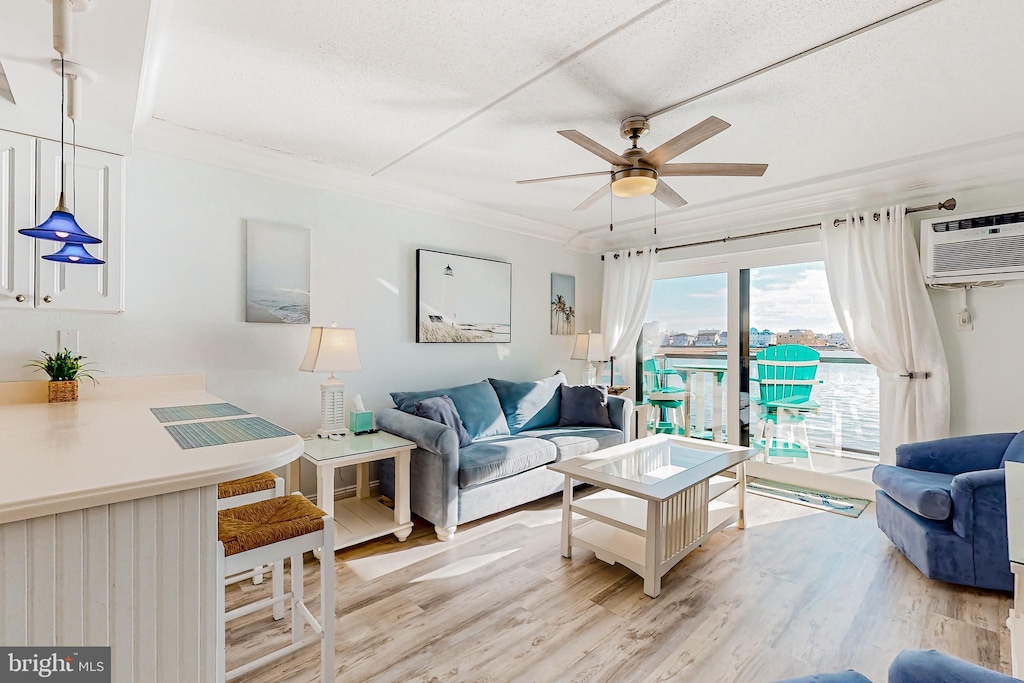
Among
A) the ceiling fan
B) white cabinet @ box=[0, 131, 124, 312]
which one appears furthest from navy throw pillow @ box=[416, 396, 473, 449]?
the ceiling fan

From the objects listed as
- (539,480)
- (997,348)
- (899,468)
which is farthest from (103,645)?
(997,348)

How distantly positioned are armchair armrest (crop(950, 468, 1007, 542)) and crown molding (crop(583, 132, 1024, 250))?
1966mm

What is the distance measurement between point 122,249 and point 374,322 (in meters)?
1.63

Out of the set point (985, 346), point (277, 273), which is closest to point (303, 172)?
point (277, 273)

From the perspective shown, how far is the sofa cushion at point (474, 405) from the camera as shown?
133 inches

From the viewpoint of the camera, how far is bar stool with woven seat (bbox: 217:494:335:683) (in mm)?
1378

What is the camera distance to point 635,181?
2322 mm

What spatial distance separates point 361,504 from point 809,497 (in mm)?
3403

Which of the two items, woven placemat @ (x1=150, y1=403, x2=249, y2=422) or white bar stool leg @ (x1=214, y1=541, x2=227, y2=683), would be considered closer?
white bar stool leg @ (x1=214, y1=541, x2=227, y2=683)

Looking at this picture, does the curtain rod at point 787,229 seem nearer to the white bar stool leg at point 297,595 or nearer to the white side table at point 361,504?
the white side table at point 361,504

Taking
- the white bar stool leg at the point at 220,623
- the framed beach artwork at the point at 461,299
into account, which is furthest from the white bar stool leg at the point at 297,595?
the framed beach artwork at the point at 461,299

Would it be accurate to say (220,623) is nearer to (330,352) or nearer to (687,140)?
(330,352)

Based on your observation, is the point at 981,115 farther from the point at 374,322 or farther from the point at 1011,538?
the point at 374,322

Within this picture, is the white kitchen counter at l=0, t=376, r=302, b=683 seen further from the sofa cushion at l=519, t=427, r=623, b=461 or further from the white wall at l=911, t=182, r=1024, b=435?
the white wall at l=911, t=182, r=1024, b=435
